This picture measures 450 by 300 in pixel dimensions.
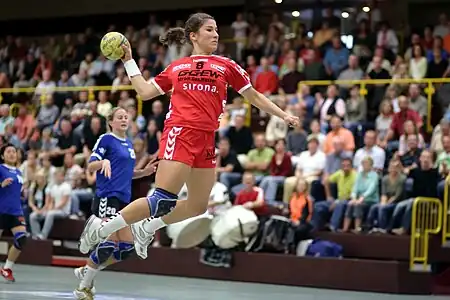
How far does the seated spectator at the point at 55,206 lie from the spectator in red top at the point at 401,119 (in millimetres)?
5594

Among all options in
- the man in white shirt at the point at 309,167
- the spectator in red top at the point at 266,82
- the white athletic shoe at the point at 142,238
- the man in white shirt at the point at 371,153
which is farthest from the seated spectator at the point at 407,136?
the white athletic shoe at the point at 142,238

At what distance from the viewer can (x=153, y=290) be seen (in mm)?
12125

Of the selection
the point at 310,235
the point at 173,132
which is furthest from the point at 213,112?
the point at 310,235

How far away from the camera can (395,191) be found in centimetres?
1446

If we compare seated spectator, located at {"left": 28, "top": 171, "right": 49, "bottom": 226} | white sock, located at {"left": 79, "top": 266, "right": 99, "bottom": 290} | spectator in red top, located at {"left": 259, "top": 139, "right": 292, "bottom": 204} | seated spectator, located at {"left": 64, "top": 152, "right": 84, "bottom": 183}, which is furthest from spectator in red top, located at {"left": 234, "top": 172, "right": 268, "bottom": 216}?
white sock, located at {"left": 79, "top": 266, "right": 99, "bottom": 290}

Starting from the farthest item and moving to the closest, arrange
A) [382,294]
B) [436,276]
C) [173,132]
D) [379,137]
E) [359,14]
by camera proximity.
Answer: [359,14]
[379,137]
[436,276]
[382,294]
[173,132]

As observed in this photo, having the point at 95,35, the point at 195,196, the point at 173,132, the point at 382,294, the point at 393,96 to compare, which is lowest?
the point at 382,294

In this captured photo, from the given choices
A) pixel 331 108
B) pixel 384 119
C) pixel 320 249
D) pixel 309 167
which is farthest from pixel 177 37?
pixel 331 108

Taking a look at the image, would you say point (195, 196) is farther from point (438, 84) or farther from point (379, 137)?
point (438, 84)

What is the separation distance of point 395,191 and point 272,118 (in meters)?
3.96

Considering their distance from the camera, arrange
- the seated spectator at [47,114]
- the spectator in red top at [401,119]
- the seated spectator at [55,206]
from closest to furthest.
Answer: the spectator in red top at [401,119]
the seated spectator at [55,206]
the seated spectator at [47,114]

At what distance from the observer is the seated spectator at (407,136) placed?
15.4 meters

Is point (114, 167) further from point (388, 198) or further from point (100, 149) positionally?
point (388, 198)

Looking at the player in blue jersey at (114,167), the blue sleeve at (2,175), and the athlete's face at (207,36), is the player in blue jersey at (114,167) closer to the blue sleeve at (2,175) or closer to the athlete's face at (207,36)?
the athlete's face at (207,36)
